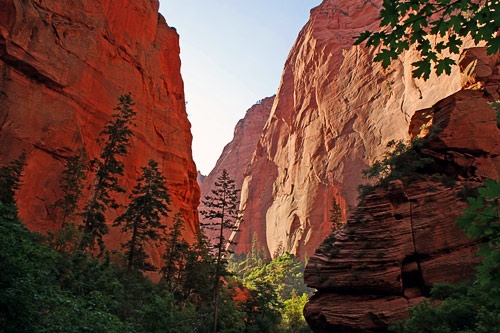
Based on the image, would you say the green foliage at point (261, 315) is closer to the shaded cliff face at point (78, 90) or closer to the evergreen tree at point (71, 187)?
the shaded cliff face at point (78, 90)

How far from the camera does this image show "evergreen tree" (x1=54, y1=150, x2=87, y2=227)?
88.0 ft

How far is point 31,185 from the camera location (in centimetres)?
2823

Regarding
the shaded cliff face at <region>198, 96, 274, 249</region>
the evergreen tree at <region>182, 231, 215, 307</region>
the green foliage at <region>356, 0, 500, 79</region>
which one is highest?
the shaded cliff face at <region>198, 96, 274, 249</region>

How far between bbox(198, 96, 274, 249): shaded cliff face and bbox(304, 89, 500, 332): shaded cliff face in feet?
361

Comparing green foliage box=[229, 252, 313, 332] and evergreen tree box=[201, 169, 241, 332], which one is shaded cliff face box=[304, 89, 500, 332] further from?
green foliage box=[229, 252, 313, 332]

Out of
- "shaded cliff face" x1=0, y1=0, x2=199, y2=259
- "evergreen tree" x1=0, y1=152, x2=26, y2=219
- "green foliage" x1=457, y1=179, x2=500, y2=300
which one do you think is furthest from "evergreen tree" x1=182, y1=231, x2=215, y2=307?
"green foliage" x1=457, y1=179, x2=500, y2=300

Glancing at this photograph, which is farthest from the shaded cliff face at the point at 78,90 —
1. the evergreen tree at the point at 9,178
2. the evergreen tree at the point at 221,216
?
the evergreen tree at the point at 221,216

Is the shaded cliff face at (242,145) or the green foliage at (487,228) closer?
the green foliage at (487,228)

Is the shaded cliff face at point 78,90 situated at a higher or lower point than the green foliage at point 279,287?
higher

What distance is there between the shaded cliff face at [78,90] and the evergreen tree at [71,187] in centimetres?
138

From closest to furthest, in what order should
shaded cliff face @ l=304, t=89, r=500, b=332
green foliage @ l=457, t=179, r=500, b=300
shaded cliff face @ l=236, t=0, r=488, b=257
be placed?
green foliage @ l=457, t=179, r=500, b=300
shaded cliff face @ l=304, t=89, r=500, b=332
shaded cliff face @ l=236, t=0, r=488, b=257

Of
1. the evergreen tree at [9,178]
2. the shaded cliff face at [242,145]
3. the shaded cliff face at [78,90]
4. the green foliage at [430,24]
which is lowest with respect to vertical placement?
the green foliage at [430,24]

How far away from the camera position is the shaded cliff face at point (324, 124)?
215 ft

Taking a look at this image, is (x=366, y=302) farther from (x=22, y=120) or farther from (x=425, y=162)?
(x=22, y=120)
